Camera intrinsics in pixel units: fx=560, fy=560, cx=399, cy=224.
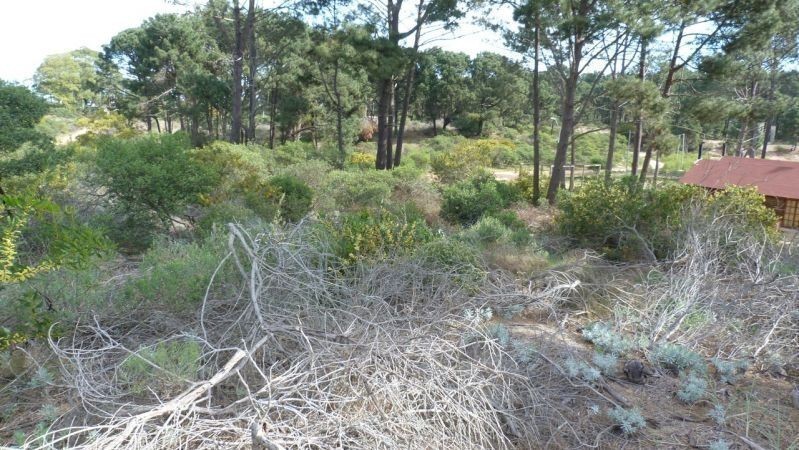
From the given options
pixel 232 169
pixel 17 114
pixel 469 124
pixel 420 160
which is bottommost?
pixel 420 160

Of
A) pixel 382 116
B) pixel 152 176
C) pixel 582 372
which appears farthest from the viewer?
pixel 382 116

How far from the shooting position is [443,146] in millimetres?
30453

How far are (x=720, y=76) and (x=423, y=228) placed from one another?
979 cm

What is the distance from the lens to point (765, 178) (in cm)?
1507

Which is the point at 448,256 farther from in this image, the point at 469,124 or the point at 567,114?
the point at 469,124

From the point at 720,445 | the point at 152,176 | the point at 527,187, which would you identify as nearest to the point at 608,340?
the point at 720,445

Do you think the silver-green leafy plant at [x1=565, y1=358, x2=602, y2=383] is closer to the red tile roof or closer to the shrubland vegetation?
the shrubland vegetation

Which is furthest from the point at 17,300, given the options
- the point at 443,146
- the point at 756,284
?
the point at 443,146

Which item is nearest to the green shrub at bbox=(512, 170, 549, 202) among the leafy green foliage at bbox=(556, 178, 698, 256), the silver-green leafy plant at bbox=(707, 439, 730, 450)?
the leafy green foliage at bbox=(556, 178, 698, 256)

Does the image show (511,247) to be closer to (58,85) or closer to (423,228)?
(423,228)

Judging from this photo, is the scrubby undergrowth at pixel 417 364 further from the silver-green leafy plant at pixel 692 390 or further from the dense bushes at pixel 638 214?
the dense bushes at pixel 638 214

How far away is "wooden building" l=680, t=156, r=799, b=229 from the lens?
14414 millimetres

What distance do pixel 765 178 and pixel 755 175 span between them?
0.40 m

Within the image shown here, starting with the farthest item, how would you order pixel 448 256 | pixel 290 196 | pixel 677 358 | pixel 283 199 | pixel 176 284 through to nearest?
1. pixel 290 196
2. pixel 283 199
3. pixel 448 256
4. pixel 176 284
5. pixel 677 358
